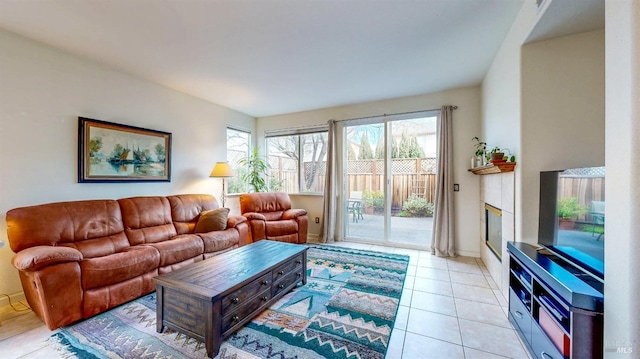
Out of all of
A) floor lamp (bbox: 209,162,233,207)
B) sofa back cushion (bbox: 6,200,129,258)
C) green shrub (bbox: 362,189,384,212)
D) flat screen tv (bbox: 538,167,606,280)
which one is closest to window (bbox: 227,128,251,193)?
floor lamp (bbox: 209,162,233,207)

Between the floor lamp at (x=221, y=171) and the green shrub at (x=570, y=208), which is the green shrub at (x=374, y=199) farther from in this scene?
the green shrub at (x=570, y=208)

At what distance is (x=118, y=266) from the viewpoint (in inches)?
84.4

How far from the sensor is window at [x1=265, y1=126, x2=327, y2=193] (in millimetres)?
4828

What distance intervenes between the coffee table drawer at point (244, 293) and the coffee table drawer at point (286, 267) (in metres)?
0.10

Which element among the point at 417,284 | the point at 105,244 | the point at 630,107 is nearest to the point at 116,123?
the point at 105,244

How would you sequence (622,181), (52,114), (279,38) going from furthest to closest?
(52,114)
(279,38)
(622,181)

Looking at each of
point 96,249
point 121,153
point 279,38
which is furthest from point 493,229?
point 121,153

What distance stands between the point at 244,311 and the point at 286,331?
36cm

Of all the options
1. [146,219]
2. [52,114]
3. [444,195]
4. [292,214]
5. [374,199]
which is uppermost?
[52,114]

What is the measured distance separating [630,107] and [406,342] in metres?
1.78

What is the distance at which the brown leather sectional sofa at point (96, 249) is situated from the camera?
183cm

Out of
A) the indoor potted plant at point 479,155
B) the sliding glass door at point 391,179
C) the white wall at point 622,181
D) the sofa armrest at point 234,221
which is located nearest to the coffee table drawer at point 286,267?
the sofa armrest at point 234,221

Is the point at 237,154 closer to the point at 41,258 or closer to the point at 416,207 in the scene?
the point at 41,258

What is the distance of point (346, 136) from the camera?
455cm
